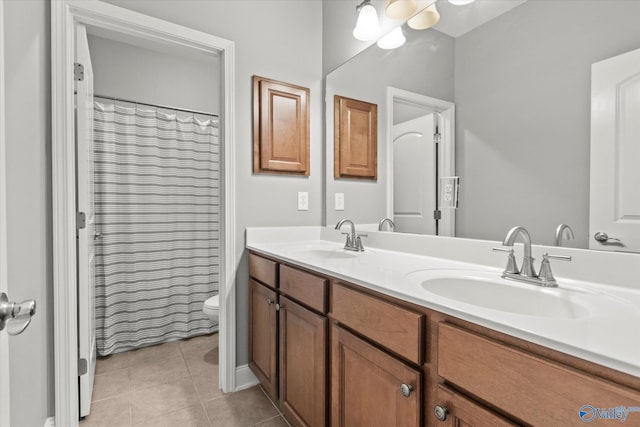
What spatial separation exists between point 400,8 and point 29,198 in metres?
1.82

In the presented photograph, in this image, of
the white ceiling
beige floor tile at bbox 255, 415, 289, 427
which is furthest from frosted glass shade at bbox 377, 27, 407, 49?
beige floor tile at bbox 255, 415, 289, 427

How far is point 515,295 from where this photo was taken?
3.07 ft

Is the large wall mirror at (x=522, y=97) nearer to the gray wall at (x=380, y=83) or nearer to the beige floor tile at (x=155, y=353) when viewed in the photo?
the gray wall at (x=380, y=83)

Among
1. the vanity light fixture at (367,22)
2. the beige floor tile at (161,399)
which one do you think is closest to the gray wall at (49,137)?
the beige floor tile at (161,399)

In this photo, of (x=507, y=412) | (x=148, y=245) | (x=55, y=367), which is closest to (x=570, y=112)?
(x=507, y=412)

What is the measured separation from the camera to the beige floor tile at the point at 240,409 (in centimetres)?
161

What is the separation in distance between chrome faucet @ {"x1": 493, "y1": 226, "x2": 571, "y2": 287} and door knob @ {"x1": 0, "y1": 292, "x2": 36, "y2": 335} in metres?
1.14

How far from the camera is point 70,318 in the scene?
150 centimetres

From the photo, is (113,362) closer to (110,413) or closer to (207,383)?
(110,413)

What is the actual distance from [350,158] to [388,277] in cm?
114

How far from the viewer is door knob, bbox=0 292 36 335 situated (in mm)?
566

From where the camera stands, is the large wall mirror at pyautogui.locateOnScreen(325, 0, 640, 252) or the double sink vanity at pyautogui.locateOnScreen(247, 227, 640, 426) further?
the large wall mirror at pyautogui.locateOnScreen(325, 0, 640, 252)

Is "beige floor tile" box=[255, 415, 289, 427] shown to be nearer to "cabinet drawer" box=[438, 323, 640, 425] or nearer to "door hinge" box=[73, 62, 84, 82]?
"cabinet drawer" box=[438, 323, 640, 425]

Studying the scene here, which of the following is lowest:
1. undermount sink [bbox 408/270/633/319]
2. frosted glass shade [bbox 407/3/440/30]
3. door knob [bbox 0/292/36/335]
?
undermount sink [bbox 408/270/633/319]
